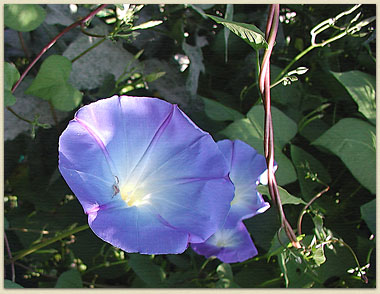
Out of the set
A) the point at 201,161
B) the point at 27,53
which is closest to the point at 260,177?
the point at 201,161

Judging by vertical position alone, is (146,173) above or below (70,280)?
above

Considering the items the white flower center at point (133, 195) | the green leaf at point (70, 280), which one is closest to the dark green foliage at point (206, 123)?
the green leaf at point (70, 280)

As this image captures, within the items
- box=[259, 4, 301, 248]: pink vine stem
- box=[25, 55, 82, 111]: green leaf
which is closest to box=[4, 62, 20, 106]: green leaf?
→ box=[25, 55, 82, 111]: green leaf

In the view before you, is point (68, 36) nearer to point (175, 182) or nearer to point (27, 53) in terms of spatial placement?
point (27, 53)

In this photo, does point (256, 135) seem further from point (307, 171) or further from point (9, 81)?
point (9, 81)

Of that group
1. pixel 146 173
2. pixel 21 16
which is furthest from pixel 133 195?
pixel 21 16
